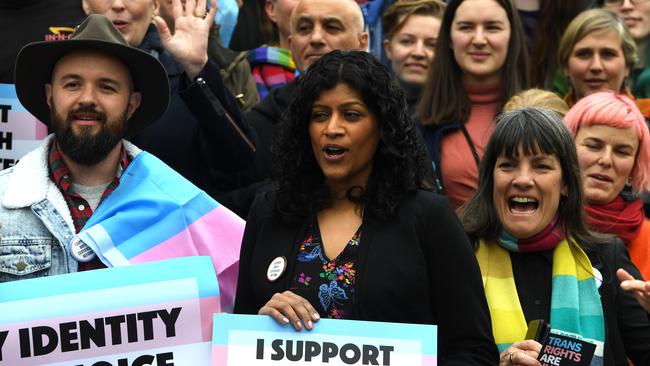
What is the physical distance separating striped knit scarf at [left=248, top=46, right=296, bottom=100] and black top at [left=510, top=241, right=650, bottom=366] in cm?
292

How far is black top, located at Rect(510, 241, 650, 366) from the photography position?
18.1 feet

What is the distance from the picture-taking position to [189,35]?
648 cm

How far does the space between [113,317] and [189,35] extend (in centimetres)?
194

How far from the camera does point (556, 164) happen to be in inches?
228

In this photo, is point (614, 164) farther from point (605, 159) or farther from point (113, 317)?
point (113, 317)

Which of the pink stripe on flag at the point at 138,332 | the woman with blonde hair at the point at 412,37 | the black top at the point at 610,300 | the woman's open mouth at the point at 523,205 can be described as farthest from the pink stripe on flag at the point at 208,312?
the woman with blonde hair at the point at 412,37

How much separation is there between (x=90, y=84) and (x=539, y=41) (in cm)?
423

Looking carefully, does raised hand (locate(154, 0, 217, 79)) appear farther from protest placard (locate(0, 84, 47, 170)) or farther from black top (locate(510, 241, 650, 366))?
black top (locate(510, 241, 650, 366))

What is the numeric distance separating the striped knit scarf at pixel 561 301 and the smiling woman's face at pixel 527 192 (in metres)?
0.16

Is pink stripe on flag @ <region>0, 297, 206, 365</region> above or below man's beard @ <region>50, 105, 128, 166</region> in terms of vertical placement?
below

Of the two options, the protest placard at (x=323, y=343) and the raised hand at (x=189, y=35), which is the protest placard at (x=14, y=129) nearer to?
the raised hand at (x=189, y=35)

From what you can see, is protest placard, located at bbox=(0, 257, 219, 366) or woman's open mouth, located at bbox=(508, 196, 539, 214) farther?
woman's open mouth, located at bbox=(508, 196, 539, 214)

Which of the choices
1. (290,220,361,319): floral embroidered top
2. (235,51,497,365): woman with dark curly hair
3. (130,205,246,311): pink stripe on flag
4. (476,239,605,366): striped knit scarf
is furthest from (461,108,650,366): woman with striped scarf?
(130,205,246,311): pink stripe on flag

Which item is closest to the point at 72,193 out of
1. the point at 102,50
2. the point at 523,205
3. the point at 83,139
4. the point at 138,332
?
the point at 83,139
